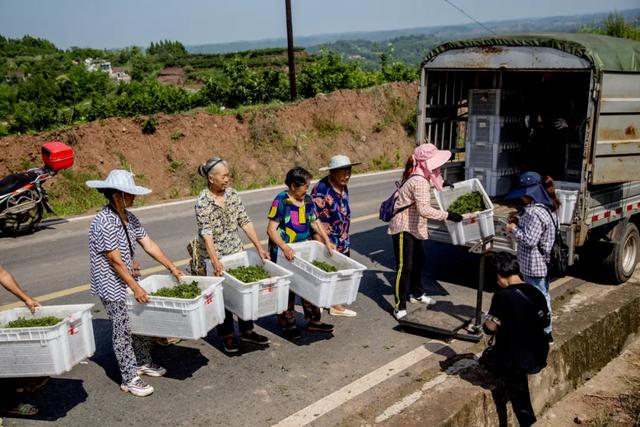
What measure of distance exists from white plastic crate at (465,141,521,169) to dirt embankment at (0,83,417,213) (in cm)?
936

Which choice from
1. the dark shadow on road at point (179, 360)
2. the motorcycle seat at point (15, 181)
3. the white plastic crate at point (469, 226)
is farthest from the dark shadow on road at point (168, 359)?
the motorcycle seat at point (15, 181)

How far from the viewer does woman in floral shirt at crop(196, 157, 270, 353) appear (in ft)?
18.8

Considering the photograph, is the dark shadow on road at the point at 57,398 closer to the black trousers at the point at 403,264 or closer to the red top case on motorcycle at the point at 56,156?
the black trousers at the point at 403,264

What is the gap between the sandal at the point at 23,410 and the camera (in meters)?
4.95

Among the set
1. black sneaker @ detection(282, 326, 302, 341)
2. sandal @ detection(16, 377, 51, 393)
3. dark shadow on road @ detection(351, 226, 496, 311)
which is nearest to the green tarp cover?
dark shadow on road @ detection(351, 226, 496, 311)

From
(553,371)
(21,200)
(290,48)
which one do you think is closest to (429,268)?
(553,371)

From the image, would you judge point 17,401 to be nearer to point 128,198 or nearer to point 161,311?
point 161,311

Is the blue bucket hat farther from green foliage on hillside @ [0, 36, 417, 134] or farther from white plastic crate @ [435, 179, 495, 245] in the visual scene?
green foliage on hillside @ [0, 36, 417, 134]

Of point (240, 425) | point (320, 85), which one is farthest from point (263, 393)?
point (320, 85)

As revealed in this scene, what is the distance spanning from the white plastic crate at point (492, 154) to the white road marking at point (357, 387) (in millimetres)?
3714

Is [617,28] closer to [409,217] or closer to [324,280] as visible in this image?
[409,217]

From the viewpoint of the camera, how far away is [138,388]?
17.3 ft

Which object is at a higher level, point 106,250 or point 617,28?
point 617,28

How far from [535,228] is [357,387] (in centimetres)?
226
